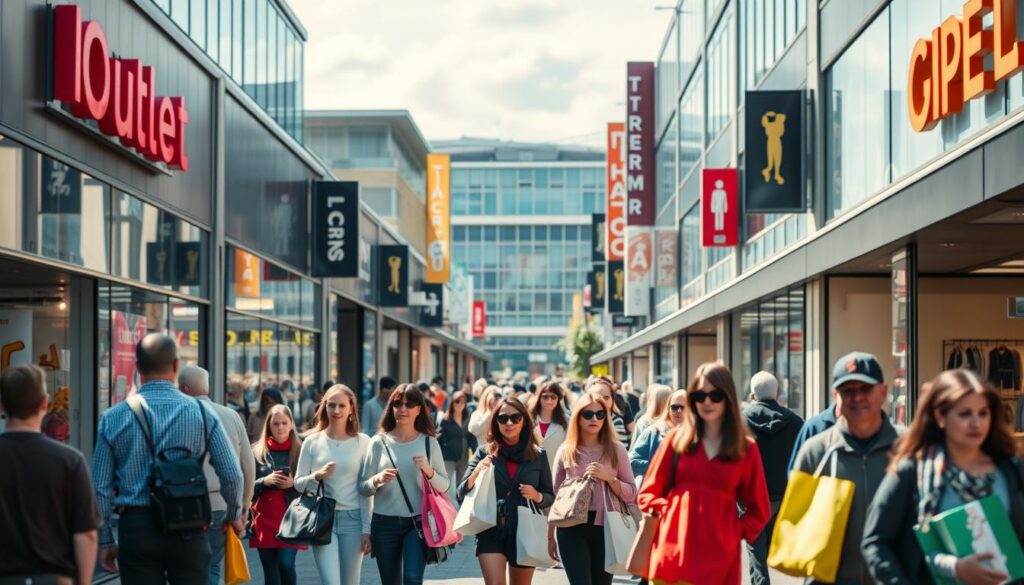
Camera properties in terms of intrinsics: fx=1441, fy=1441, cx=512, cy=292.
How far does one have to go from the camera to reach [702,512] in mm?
6883

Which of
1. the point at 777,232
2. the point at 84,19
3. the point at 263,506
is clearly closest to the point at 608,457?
the point at 263,506

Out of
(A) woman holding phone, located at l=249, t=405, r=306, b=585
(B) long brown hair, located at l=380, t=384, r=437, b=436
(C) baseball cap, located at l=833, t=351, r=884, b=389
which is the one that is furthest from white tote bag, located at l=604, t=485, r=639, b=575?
(C) baseball cap, located at l=833, t=351, r=884, b=389

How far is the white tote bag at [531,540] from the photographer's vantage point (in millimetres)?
9695

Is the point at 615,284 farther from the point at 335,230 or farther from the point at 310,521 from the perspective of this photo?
the point at 310,521

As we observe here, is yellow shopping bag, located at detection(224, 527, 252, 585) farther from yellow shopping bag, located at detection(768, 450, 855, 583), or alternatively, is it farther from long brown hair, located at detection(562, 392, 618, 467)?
yellow shopping bag, located at detection(768, 450, 855, 583)

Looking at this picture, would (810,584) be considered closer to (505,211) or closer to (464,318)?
(464,318)

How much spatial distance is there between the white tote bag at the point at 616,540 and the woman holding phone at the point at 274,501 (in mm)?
2594

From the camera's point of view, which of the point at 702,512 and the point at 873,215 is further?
the point at 873,215

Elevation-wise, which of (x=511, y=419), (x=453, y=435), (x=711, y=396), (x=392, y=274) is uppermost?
(x=392, y=274)

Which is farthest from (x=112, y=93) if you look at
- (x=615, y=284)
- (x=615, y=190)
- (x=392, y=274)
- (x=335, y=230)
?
(x=615, y=284)

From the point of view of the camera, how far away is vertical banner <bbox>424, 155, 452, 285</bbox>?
55.3m

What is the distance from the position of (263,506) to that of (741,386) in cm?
2058

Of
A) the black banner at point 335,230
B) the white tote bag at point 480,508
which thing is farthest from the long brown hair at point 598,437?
the black banner at point 335,230

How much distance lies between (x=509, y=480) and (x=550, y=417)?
2665 millimetres
